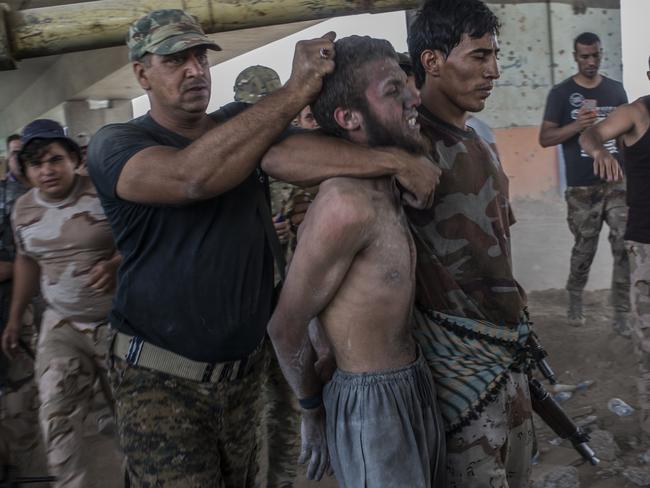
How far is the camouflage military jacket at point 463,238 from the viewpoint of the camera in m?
2.37

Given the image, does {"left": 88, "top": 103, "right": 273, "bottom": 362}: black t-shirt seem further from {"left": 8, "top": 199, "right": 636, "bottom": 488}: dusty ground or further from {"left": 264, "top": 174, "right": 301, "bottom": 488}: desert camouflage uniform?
{"left": 8, "top": 199, "right": 636, "bottom": 488}: dusty ground

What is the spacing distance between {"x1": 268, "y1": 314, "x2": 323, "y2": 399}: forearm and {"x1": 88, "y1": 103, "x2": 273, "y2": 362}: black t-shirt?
0.33 meters

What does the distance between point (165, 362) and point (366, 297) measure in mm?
715

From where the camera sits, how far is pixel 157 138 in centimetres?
252

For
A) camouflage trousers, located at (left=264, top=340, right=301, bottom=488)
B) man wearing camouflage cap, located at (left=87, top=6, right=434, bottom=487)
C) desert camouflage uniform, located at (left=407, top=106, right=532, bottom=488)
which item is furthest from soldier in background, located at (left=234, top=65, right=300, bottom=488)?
desert camouflage uniform, located at (left=407, top=106, right=532, bottom=488)

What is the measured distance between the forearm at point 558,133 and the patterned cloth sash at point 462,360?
410cm

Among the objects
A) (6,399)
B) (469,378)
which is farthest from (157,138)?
(6,399)

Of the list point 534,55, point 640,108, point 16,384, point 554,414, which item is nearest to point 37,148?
point 16,384

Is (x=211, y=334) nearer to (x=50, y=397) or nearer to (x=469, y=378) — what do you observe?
(x=469, y=378)

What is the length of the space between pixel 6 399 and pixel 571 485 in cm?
304

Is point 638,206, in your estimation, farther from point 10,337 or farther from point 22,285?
point 10,337

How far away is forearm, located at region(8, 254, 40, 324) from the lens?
432 cm

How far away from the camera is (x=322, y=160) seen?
2.18 meters

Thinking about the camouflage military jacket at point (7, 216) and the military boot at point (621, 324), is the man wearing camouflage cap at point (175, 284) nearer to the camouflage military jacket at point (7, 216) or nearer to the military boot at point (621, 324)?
→ the camouflage military jacket at point (7, 216)
